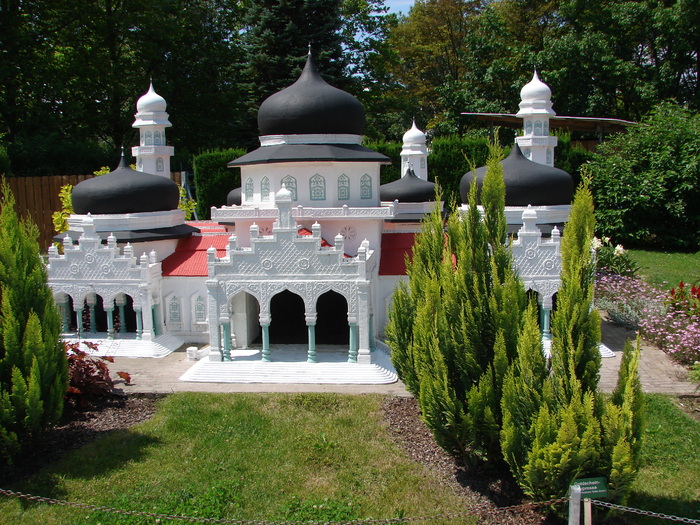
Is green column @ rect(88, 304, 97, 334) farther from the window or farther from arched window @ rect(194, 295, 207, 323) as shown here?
the window

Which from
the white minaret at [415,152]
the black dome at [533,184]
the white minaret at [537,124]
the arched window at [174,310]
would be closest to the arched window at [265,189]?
the arched window at [174,310]

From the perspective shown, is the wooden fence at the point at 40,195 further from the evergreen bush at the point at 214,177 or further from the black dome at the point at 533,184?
the black dome at the point at 533,184

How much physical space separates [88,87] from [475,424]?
2936cm

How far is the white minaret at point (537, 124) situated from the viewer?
16.9 m

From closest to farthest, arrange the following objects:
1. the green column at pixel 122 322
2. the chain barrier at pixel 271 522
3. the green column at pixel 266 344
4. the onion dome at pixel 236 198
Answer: the chain barrier at pixel 271 522 < the green column at pixel 266 344 < the green column at pixel 122 322 < the onion dome at pixel 236 198

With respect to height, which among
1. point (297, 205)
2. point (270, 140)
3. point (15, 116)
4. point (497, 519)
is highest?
point (15, 116)

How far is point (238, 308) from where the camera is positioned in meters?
13.6

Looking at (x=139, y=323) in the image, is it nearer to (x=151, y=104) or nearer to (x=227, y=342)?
(x=227, y=342)

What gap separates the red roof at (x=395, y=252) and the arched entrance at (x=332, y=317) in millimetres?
1516

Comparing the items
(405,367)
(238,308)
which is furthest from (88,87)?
(405,367)

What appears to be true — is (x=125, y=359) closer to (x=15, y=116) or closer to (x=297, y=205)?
(x=297, y=205)

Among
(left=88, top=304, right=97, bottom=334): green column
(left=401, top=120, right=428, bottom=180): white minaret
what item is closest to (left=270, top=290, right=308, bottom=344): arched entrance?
(left=88, top=304, right=97, bottom=334): green column

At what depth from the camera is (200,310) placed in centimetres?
1470

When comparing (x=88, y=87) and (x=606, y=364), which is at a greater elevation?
(x=88, y=87)
